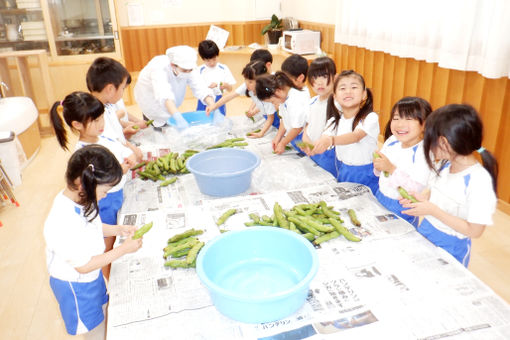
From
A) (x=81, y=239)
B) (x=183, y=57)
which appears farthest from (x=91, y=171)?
(x=183, y=57)

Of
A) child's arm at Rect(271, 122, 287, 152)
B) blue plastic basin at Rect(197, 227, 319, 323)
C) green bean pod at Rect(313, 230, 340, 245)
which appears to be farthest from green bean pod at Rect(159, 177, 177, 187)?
green bean pod at Rect(313, 230, 340, 245)

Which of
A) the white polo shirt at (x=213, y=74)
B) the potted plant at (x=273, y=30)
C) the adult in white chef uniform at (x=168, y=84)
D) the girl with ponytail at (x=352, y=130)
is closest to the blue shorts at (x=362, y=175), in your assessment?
the girl with ponytail at (x=352, y=130)

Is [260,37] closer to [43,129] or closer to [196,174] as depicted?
[43,129]

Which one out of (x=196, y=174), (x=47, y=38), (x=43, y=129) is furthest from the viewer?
(x=47, y=38)

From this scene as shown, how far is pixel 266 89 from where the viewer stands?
226 centimetres

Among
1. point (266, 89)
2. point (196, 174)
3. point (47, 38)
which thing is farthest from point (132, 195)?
point (47, 38)

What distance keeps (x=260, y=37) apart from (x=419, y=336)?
239 inches

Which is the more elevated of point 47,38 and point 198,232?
point 47,38

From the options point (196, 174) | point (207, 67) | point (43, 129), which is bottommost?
point (43, 129)

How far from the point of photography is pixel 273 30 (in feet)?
18.8

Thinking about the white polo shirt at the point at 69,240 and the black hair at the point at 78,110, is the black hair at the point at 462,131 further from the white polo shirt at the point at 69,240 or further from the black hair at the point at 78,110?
the black hair at the point at 78,110

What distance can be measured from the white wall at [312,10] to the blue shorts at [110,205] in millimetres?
3919

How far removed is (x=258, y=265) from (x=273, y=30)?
5.06 metres

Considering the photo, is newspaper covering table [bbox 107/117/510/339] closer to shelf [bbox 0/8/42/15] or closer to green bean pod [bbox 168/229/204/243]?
green bean pod [bbox 168/229/204/243]
